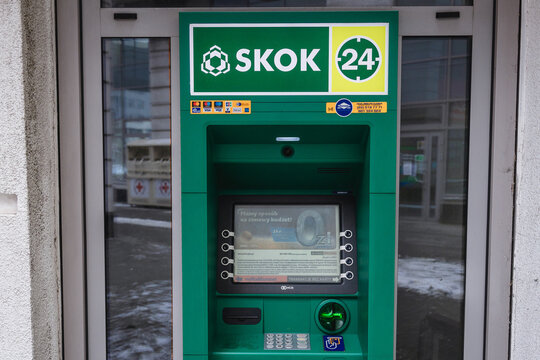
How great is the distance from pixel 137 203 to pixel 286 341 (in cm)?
117

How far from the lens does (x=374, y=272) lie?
190 cm

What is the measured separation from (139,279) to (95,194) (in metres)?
0.56

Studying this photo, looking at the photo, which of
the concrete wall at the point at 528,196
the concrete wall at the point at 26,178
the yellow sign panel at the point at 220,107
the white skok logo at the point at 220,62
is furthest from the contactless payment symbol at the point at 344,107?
the concrete wall at the point at 26,178

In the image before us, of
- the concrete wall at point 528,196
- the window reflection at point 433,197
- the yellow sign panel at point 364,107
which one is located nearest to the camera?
the yellow sign panel at point 364,107

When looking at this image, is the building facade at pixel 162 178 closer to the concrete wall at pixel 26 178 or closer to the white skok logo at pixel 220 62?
the concrete wall at pixel 26 178

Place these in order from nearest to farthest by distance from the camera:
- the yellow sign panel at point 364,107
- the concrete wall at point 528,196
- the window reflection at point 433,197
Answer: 1. the yellow sign panel at point 364,107
2. the concrete wall at point 528,196
3. the window reflection at point 433,197

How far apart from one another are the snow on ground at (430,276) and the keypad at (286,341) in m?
0.70

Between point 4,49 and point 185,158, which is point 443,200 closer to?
point 185,158

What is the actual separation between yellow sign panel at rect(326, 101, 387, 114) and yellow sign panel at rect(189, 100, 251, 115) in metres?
0.39

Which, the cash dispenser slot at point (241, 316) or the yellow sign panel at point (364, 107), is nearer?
the yellow sign panel at point (364, 107)

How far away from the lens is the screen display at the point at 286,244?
2062 millimetres

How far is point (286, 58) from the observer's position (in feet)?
6.42

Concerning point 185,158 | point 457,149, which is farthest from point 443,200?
point 185,158

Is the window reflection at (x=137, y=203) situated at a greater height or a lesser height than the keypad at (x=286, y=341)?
greater
